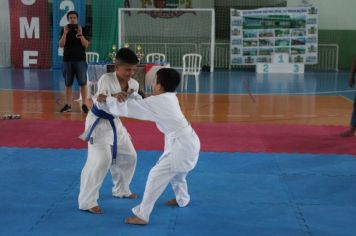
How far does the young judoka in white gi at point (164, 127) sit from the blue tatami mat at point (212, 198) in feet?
0.86

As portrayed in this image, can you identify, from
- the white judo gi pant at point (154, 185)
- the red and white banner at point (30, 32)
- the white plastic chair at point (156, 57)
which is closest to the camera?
the white judo gi pant at point (154, 185)

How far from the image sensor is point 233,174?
17.7 ft

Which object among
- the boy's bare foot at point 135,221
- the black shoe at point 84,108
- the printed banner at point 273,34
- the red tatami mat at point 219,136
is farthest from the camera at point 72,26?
the printed banner at point 273,34

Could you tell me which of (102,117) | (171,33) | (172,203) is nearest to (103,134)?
(102,117)

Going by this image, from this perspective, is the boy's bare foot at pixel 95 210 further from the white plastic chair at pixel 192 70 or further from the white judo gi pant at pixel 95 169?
the white plastic chair at pixel 192 70

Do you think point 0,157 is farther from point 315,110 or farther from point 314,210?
point 315,110

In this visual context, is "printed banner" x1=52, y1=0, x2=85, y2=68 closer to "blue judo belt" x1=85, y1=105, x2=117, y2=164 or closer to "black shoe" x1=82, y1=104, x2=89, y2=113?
"black shoe" x1=82, y1=104, x2=89, y2=113

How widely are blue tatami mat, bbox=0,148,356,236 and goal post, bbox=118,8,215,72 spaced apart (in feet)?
39.4

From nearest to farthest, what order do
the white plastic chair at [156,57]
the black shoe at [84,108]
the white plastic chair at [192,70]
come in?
the black shoe at [84,108] → the white plastic chair at [192,70] → the white plastic chair at [156,57]

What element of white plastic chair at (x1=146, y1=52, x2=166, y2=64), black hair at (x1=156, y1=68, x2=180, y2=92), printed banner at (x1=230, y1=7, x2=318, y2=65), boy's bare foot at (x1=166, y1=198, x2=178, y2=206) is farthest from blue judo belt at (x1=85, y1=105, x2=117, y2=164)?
printed banner at (x1=230, y1=7, x2=318, y2=65)

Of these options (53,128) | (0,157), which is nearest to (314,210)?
(0,157)

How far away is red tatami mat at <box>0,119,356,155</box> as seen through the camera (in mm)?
6621

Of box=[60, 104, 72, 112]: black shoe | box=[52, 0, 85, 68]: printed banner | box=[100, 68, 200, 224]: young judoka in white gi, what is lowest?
box=[60, 104, 72, 112]: black shoe

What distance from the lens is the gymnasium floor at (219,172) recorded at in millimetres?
4008
